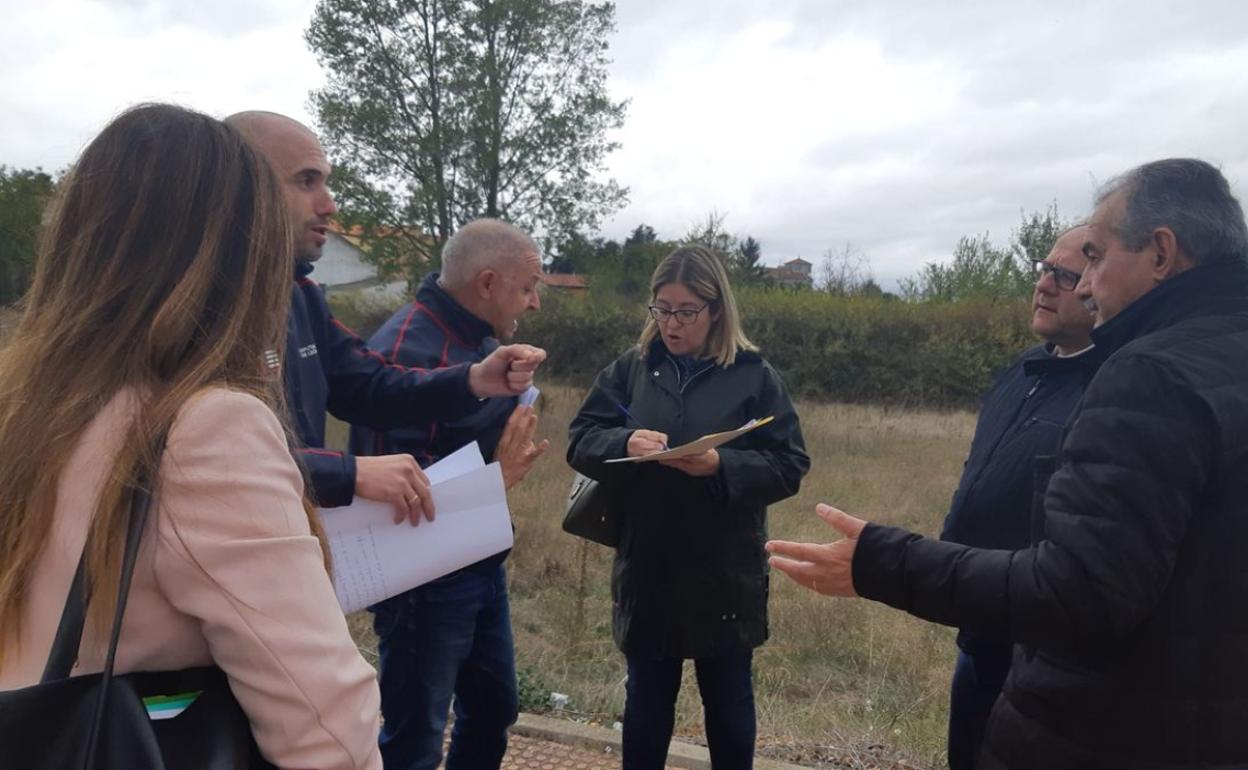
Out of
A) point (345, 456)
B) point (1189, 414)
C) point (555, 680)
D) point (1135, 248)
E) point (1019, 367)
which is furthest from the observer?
point (555, 680)

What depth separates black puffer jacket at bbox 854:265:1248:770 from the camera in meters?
1.51

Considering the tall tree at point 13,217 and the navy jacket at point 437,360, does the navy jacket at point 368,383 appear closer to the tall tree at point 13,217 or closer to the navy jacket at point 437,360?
the navy jacket at point 437,360

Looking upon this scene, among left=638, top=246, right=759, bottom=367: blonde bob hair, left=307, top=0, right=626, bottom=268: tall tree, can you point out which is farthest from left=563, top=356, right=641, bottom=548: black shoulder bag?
left=307, top=0, right=626, bottom=268: tall tree

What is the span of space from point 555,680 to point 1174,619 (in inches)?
131

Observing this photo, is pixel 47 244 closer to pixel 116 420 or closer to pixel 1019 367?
pixel 116 420

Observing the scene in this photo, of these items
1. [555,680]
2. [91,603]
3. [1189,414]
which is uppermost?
[1189,414]

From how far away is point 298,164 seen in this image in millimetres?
2246

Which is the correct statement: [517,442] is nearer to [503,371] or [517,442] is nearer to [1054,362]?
[503,371]

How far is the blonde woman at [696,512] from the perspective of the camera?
2.96 meters

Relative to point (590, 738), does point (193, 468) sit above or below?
above

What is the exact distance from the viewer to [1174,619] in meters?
1.58

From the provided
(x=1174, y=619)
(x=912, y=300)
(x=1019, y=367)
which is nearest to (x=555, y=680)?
(x=1019, y=367)

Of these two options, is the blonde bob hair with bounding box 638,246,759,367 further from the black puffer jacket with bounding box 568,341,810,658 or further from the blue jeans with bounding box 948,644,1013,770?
the blue jeans with bounding box 948,644,1013,770

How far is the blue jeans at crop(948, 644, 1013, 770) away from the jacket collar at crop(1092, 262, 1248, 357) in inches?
58.7
